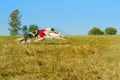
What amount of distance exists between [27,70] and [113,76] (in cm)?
188

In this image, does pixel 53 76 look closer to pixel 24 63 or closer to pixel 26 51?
pixel 24 63

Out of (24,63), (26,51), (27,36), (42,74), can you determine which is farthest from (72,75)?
(27,36)

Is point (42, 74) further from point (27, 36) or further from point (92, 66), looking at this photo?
point (27, 36)

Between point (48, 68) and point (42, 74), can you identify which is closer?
point (42, 74)

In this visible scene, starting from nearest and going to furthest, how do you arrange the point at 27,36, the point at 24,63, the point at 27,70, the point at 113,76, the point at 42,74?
the point at 113,76
the point at 42,74
the point at 27,70
the point at 24,63
the point at 27,36

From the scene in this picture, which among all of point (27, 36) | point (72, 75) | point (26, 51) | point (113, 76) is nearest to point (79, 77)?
point (72, 75)

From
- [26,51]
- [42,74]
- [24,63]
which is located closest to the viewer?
[42,74]

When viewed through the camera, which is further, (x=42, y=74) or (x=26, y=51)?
(x=26, y=51)

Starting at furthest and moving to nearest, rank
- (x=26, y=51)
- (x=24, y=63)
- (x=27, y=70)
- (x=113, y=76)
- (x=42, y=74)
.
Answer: (x=26, y=51), (x=24, y=63), (x=27, y=70), (x=42, y=74), (x=113, y=76)

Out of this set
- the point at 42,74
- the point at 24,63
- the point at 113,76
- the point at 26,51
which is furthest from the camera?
the point at 26,51

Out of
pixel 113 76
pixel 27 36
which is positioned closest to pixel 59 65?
pixel 113 76

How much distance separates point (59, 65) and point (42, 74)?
817 mm

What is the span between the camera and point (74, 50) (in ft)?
40.1

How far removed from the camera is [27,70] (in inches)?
291
